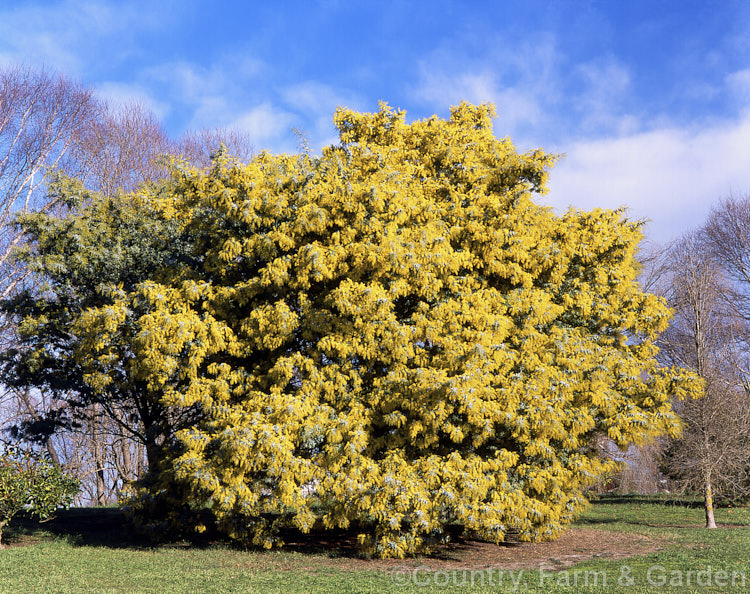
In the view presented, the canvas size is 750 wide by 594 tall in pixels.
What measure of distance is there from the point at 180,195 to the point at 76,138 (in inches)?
438

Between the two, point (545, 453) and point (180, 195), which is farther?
point (180, 195)

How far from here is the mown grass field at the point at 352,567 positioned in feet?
31.5

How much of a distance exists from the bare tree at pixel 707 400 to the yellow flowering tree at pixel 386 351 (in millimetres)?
4067

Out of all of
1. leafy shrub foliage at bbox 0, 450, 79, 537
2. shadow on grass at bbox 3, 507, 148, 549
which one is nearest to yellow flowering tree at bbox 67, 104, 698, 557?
shadow on grass at bbox 3, 507, 148, 549

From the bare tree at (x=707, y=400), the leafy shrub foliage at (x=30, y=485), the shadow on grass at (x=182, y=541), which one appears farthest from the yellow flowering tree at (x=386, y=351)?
the bare tree at (x=707, y=400)

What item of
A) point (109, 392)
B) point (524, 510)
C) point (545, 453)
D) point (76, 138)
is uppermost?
point (76, 138)

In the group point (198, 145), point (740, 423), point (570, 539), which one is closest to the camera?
point (570, 539)

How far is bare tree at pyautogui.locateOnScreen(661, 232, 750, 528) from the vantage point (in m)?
17.6

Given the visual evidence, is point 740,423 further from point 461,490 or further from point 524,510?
point 461,490

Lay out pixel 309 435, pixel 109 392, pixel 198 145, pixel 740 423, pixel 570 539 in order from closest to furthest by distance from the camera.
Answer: pixel 309 435, pixel 570 539, pixel 109 392, pixel 740 423, pixel 198 145

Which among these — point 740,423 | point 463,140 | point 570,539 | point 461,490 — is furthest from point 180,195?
point 740,423

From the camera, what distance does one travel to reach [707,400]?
17750mm

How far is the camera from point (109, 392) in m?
16.1

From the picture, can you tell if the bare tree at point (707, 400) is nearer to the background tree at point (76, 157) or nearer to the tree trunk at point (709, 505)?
the tree trunk at point (709, 505)
